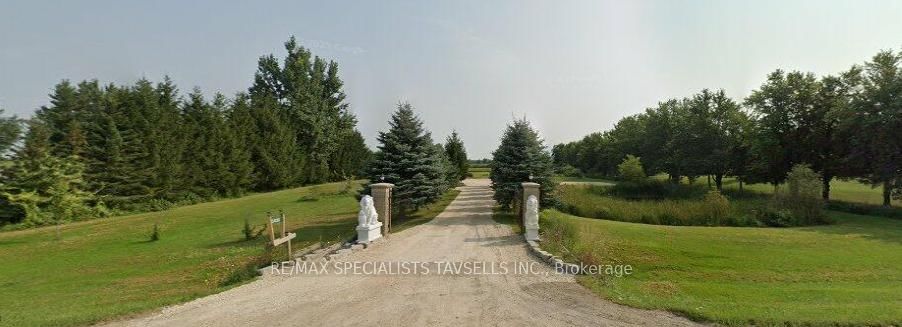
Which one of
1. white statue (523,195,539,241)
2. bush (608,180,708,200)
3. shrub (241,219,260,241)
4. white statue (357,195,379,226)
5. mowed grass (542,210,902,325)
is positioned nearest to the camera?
mowed grass (542,210,902,325)

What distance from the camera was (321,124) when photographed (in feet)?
157

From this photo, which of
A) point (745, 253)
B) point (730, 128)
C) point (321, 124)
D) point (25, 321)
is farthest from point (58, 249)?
point (730, 128)

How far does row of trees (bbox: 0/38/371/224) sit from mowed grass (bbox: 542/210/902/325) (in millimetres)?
13049

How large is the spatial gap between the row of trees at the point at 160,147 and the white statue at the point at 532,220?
1037 centimetres

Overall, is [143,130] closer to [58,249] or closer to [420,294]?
[58,249]

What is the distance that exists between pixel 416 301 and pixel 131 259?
1172 centimetres

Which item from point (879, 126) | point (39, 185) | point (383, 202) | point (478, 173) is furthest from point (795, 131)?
point (478, 173)

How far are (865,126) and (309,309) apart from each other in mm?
31431

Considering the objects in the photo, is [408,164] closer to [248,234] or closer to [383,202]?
[383,202]

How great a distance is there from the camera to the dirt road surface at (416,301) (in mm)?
6312

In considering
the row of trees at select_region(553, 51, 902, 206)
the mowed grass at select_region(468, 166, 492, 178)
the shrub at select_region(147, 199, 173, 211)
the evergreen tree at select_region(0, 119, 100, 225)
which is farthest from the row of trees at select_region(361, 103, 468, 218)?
the mowed grass at select_region(468, 166, 492, 178)

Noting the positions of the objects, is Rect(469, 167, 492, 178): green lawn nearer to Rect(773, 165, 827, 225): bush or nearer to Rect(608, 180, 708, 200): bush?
Rect(608, 180, 708, 200): bush

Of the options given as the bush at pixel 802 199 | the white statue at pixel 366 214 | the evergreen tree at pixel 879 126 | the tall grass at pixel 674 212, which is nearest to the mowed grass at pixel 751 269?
the bush at pixel 802 199

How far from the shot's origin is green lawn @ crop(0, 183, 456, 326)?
813 centimetres
